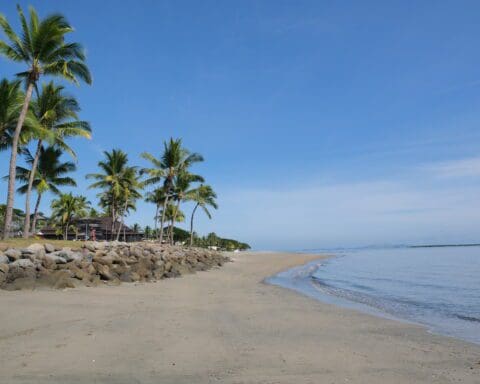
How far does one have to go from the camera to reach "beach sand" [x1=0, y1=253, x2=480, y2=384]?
394 centimetres

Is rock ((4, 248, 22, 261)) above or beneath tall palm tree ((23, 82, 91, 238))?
beneath

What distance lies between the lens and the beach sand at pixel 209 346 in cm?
394

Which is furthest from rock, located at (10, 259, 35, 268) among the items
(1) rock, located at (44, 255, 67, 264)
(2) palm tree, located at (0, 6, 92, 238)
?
(2) palm tree, located at (0, 6, 92, 238)

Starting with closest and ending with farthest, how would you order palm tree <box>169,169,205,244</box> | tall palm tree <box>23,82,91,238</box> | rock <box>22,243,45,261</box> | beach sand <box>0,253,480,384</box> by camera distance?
beach sand <box>0,253,480,384</box>
rock <box>22,243,45,261</box>
tall palm tree <box>23,82,91,238</box>
palm tree <box>169,169,205,244</box>

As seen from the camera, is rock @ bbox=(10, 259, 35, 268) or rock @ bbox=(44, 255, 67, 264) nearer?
rock @ bbox=(10, 259, 35, 268)

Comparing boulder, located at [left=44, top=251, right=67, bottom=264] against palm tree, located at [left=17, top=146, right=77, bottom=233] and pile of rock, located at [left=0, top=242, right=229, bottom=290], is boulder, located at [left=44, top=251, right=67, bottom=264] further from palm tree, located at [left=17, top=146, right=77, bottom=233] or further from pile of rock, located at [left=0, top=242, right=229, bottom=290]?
palm tree, located at [left=17, top=146, right=77, bottom=233]

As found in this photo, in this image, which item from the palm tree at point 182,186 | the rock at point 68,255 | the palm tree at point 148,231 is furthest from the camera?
the palm tree at point 148,231

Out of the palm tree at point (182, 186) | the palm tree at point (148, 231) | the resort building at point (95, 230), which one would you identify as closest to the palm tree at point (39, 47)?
the palm tree at point (182, 186)

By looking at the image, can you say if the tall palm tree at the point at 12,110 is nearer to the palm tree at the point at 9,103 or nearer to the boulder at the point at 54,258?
the palm tree at the point at 9,103

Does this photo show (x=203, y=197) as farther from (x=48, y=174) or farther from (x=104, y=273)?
(x=104, y=273)

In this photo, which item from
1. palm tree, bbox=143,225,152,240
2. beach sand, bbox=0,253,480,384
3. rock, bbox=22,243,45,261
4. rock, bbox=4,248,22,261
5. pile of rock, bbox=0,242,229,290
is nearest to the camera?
beach sand, bbox=0,253,480,384

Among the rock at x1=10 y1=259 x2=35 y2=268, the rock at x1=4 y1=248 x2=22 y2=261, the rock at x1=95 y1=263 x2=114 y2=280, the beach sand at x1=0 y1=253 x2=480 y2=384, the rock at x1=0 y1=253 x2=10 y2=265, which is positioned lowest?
the beach sand at x1=0 y1=253 x2=480 y2=384

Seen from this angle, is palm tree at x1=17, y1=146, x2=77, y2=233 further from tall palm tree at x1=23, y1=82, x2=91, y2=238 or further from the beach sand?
the beach sand

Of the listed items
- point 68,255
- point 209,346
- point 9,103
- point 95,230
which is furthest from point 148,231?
point 209,346
